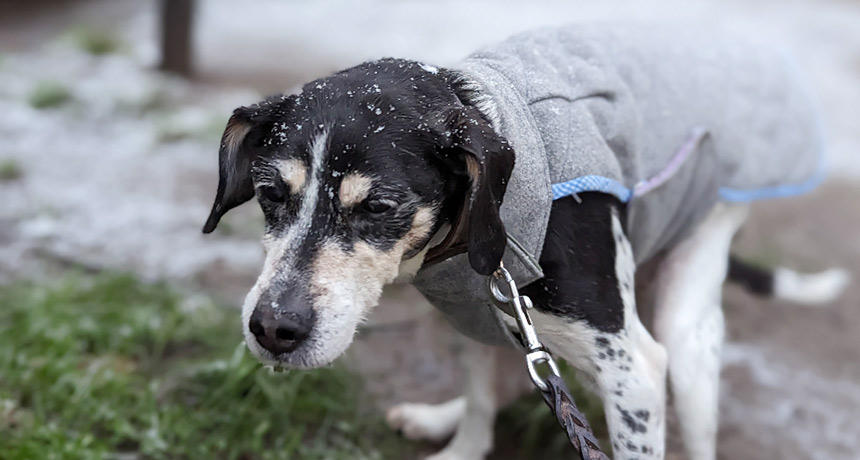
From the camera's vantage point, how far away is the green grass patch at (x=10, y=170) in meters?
4.96

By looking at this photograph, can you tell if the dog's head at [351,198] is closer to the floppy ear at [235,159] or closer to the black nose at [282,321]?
the black nose at [282,321]

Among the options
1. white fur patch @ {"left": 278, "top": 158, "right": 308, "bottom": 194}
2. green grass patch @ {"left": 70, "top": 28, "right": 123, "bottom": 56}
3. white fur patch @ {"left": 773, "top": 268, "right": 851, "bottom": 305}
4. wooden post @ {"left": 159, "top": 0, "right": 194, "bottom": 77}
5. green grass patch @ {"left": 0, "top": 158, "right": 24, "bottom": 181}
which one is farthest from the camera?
green grass patch @ {"left": 70, "top": 28, "right": 123, "bottom": 56}

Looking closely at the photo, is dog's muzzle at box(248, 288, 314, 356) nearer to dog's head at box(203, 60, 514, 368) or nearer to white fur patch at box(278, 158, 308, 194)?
dog's head at box(203, 60, 514, 368)

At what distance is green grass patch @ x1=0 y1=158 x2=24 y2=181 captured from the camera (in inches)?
195

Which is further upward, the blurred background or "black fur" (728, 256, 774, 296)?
"black fur" (728, 256, 774, 296)

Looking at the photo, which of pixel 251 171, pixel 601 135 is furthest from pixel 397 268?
pixel 601 135

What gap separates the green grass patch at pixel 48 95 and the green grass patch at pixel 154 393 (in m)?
2.75

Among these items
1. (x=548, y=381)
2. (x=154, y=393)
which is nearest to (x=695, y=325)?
(x=548, y=381)

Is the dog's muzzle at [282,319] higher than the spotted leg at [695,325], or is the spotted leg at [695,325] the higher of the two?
the dog's muzzle at [282,319]

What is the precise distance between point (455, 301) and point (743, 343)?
7.61ft

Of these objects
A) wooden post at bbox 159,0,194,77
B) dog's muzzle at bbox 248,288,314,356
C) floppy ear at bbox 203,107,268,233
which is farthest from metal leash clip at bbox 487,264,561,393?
wooden post at bbox 159,0,194,77

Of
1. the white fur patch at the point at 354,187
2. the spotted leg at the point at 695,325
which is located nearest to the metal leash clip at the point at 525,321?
the white fur patch at the point at 354,187

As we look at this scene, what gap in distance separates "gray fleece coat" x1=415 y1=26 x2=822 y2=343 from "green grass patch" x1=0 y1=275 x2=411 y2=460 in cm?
93

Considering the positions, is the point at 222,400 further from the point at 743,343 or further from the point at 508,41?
the point at 743,343
